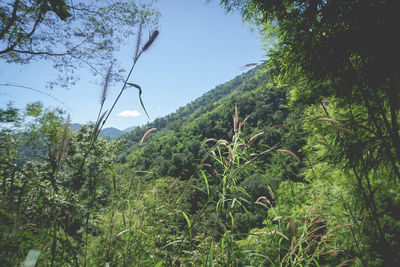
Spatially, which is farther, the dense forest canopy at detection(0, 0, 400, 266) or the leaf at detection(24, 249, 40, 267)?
the dense forest canopy at detection(0, 0, 400, 266)

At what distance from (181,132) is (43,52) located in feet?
174

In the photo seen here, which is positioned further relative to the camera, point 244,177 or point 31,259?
point 244,177

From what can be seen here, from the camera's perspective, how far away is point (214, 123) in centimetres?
5378

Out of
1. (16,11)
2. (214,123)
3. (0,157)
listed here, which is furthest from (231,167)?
(214,123)

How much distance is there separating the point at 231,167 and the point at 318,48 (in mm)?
2373

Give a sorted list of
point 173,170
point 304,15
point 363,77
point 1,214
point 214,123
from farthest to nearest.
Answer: point 214,123
point 173,170
point 304,15
point 363,77
point 1,214

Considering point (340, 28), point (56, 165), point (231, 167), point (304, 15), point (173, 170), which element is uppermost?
point (304, 15)

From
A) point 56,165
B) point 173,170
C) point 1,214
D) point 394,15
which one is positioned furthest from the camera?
point 173,170

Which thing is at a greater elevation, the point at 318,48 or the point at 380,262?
the point at 318,48

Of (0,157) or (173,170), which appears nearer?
(0,157)

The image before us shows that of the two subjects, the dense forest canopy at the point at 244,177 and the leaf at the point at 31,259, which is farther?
the dense forest canopy at the point at 244,177

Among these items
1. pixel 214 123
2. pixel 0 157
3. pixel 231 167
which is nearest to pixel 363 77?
pixel 231 167

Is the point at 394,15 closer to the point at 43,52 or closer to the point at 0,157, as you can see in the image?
the point at 0,157

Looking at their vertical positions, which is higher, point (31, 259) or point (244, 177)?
point (31, 259)
